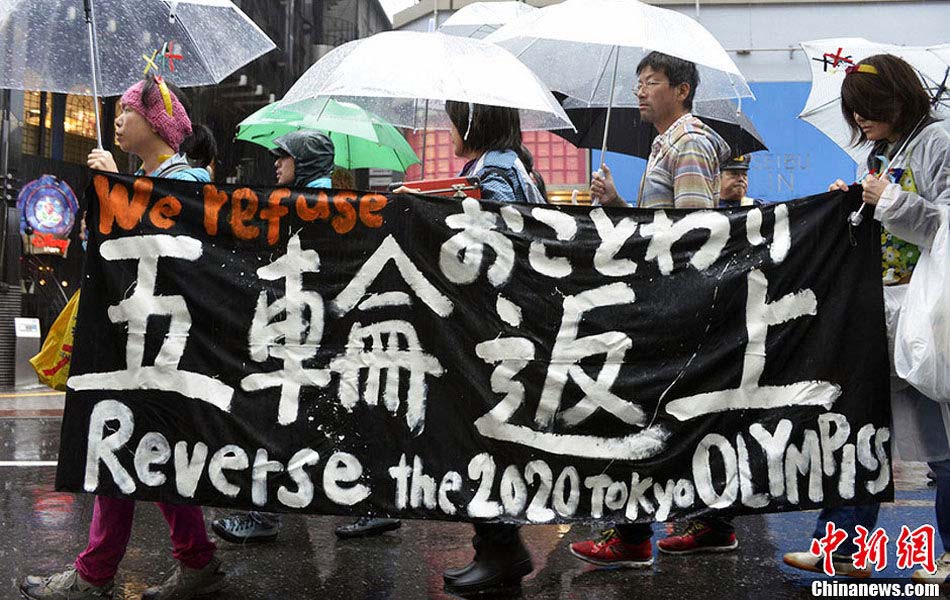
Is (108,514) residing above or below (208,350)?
below

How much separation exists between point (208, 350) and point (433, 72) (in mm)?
1587

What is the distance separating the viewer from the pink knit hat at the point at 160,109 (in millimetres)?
3893

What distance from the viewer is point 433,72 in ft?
14.3

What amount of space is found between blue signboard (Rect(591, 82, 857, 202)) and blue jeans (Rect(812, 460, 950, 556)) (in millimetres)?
11221

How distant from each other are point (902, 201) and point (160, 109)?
9.39 feet

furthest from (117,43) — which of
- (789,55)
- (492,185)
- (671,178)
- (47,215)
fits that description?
(47,215)

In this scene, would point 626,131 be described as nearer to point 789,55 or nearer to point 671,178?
point 671,178

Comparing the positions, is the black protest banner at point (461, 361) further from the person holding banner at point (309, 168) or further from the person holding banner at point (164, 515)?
the person holding banner at point (309, 168)

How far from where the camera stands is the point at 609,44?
480 centimetres

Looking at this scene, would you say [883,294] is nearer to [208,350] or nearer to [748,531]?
[748,531]

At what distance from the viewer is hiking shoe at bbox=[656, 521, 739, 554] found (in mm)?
4562

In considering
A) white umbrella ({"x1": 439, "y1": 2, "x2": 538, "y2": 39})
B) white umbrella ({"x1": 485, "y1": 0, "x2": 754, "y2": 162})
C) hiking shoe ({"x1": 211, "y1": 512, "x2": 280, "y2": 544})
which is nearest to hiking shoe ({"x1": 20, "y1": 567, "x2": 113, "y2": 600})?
hiking shoe ({"x1": 211, "y1": 512, "x2": 280, "y2": 544})

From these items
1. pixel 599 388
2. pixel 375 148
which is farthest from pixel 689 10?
pixel 599 388
